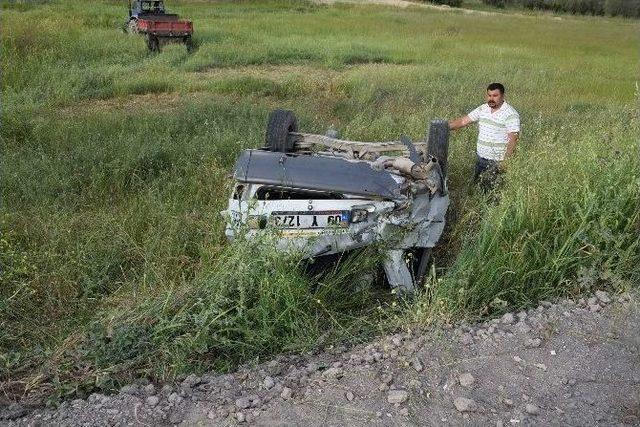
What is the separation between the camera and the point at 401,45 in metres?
20.1

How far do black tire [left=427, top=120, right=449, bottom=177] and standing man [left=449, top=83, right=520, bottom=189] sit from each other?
68 cm

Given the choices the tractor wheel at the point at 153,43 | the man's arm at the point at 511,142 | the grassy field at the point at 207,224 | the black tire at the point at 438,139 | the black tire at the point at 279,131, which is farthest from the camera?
the tractor wheel at the point at 153,43

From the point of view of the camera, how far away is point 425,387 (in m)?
3.13

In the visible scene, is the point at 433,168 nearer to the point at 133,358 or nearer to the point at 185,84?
the point at 133,358

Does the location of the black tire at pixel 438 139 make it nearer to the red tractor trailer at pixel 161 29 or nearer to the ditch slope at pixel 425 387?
the ditch slope at pixel 425 387

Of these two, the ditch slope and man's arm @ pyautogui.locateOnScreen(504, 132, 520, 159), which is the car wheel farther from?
man's arm @ pyautogui.locateOnScreen(504, 132, 520, 159)

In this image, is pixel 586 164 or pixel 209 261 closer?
pixel 209 261

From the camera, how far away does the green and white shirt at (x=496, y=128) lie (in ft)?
20.4

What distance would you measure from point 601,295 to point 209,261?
263 centimetres

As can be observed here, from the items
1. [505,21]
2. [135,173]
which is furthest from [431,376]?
[505,21]

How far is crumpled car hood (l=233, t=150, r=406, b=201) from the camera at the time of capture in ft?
14.9

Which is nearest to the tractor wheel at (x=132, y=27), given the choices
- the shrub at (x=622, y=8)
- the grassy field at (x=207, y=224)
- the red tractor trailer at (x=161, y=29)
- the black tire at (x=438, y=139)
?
the red tractor trailer at (x=161, y=29)

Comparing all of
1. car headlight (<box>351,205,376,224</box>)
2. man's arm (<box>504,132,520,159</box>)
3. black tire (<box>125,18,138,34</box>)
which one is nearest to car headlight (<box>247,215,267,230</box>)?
car headlight (<box>351,205,376,224</box>)

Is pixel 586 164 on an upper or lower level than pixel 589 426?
upper
